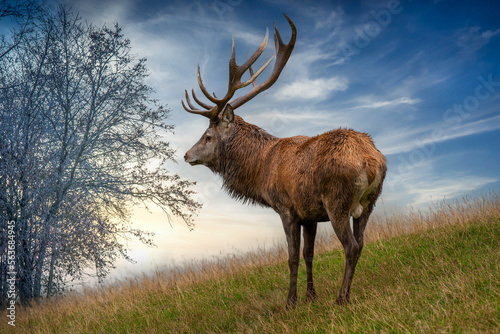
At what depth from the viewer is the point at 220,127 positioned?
645 cm

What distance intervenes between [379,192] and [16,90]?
31.6 ft

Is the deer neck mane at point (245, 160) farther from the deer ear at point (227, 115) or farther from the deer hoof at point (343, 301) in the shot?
the deer hoof at point (343, 301)

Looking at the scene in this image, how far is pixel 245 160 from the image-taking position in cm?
623

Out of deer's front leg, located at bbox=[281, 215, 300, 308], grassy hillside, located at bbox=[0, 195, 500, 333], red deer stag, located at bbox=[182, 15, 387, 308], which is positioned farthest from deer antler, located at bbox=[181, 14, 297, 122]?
grassy hillside, located at bbox=[0, 195, 500, 333]

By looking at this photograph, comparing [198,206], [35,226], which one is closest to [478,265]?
[198,206]

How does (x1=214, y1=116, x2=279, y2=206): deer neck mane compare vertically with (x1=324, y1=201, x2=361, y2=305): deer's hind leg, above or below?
above

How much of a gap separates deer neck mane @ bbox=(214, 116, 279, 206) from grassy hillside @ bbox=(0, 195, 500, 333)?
173cm

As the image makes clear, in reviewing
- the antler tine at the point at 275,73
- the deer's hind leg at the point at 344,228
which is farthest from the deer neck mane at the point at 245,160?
the deer's hind leg at the point at 344,228

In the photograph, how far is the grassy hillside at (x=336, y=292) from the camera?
4.36 m

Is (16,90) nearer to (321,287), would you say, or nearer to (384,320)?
(321,287)

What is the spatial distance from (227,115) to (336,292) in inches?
123

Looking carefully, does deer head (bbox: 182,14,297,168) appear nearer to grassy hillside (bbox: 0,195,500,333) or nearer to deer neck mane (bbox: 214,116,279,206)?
deer neck mane (bbox: 214,116,279,206)

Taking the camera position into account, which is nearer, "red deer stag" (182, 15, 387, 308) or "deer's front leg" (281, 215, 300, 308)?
"red deer stag" (182, 15, 387, 308)

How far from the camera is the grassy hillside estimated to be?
4.36 metres
